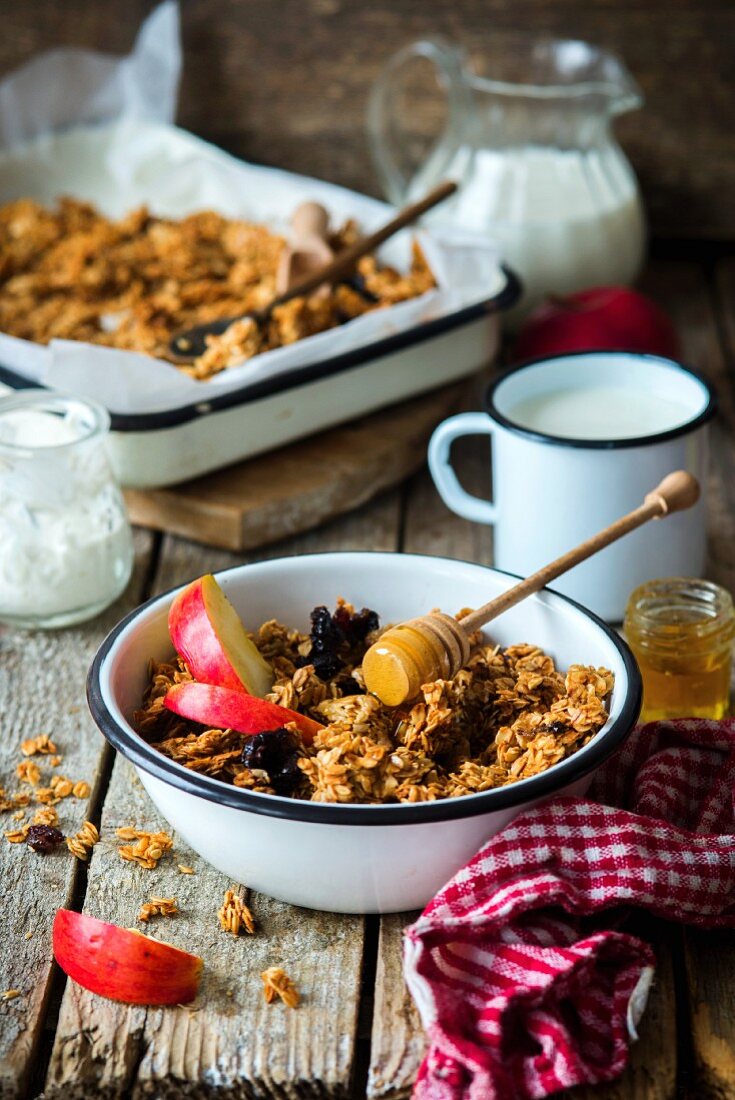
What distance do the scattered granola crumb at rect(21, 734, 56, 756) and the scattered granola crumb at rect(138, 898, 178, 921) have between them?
0.23m

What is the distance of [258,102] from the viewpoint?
2236 mm

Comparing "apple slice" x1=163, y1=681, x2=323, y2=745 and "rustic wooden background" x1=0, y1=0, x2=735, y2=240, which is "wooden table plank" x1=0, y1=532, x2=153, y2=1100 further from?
"rustic wooden background" x1=0, y1=0, x2=735, y2=240

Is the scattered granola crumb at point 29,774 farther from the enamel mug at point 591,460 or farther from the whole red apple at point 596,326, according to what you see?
the whole red apple at point 596,326

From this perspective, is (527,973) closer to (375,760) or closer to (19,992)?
(375,760)

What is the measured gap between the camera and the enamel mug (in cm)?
123

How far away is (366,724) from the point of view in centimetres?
94

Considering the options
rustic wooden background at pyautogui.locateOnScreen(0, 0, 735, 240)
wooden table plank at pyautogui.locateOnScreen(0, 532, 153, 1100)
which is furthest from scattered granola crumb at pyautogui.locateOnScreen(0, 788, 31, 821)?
rustic wooden background at pyautogui.locateOnScreen(0, 0, 735, 240)

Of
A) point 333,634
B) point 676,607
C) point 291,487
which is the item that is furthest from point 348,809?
point 291,487

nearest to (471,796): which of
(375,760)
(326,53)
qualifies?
(375,760)

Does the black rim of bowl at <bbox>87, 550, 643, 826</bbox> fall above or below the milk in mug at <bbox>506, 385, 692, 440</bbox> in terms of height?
above

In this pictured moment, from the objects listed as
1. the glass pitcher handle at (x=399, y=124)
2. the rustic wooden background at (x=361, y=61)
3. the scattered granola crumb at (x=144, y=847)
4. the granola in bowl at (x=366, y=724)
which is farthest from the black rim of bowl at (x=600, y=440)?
the rustic wooden background at (x=361, y=61)

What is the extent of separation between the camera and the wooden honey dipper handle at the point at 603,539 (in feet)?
3.29

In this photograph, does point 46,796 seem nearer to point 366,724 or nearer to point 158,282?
point 366,724

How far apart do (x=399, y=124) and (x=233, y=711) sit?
1.19m
